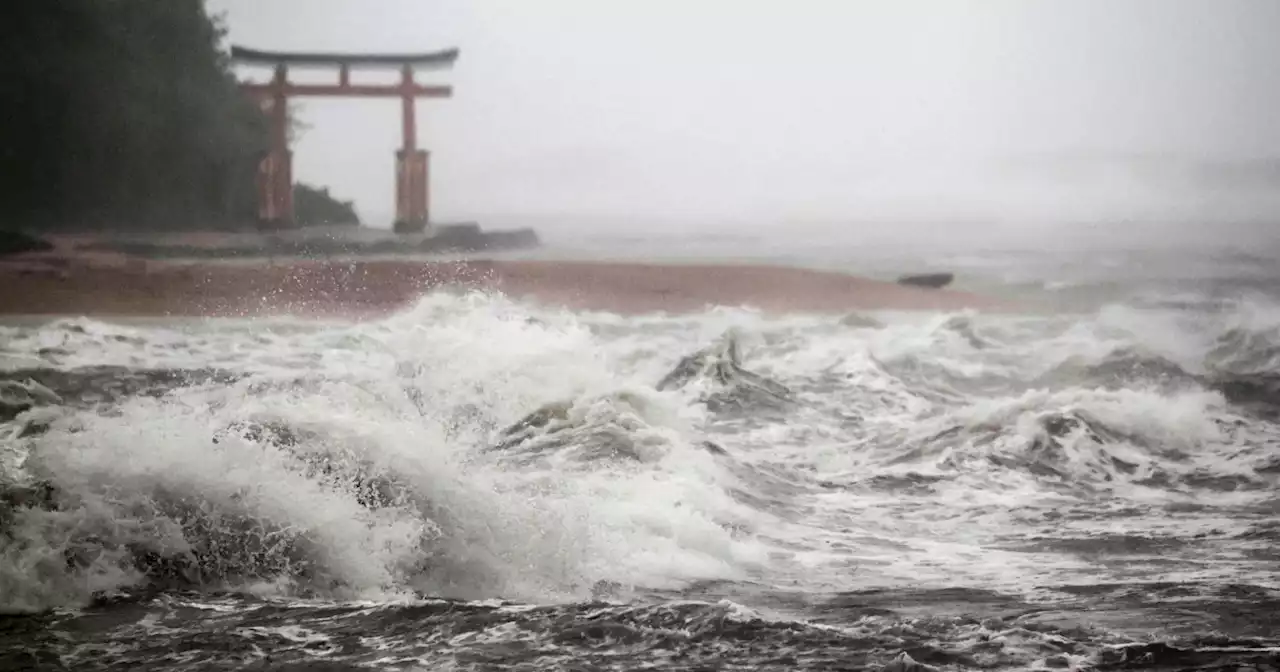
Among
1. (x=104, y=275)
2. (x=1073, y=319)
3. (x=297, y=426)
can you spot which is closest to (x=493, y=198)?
(x=297, y=426)

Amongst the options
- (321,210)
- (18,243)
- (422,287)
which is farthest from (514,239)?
(18,243)

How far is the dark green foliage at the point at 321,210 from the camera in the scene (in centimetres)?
303

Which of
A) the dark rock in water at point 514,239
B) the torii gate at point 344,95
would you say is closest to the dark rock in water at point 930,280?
the dark rock in water at point 514,239

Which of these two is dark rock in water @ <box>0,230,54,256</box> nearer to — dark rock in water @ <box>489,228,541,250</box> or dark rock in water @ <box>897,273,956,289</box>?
dark rock in water @ <box>489,228,541,250</box>

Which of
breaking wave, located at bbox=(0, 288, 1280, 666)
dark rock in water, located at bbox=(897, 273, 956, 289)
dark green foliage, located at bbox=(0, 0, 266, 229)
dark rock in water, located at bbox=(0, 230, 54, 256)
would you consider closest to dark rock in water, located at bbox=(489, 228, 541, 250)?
breaking wave, located at bbox=(0, 288, 1280, 666)

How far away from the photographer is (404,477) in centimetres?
288

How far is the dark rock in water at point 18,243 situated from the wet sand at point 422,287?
111mm

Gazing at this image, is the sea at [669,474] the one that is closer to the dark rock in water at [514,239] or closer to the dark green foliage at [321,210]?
the dark rock in water at [514,239]

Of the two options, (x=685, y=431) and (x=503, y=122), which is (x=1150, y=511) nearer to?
(x=685, y=431)

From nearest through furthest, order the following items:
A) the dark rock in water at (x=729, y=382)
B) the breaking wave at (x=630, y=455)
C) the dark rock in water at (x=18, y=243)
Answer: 1. the breaking wave at (x=630, y=455)
2. the dark rock in water at (x=729, y=382)
3. the dark rock in water at (x=18, y=243)

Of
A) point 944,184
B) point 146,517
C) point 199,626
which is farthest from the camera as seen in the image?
point 944,184

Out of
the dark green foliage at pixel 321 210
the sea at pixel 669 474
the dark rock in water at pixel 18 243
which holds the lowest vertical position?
the sea at pixel 669 474

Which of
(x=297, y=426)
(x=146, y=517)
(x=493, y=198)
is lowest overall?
(x=146, y=517)

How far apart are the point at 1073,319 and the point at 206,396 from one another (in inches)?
87.5
